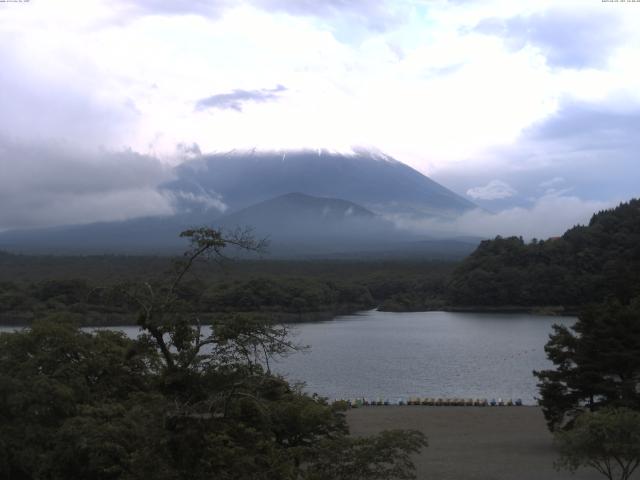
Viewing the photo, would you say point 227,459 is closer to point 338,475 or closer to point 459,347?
point 338,475

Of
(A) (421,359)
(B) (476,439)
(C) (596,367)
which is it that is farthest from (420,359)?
(C) (596,367)

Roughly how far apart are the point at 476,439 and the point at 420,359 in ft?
59.4

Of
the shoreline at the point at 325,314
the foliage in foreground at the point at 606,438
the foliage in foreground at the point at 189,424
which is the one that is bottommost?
the shoreline at the point at 325,314

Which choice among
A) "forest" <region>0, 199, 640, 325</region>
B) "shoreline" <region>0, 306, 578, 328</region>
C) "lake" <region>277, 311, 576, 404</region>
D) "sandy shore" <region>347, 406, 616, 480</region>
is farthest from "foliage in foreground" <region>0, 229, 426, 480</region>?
"forest" <region>0, 199, 640, 325</region>

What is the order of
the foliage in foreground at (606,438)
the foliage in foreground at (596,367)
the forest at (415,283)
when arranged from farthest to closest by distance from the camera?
the forest at (415,283) < the foliage in foreground at (596,367) < the foliage in foreground at (606,438)

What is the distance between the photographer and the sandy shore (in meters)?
15.5

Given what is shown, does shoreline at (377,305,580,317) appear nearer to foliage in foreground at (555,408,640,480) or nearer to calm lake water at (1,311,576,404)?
calm lake water at (1,311,576,404)

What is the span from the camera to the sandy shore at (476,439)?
15.5 meters

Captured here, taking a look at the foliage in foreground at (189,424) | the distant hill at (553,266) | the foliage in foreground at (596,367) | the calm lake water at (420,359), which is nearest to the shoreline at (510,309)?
the distant hill at (553,266)

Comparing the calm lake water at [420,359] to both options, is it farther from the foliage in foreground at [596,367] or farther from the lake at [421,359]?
the foliage in foreground at [596,367]

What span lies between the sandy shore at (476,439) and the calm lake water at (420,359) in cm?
394

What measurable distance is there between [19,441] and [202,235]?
5.32m

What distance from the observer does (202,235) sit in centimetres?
671

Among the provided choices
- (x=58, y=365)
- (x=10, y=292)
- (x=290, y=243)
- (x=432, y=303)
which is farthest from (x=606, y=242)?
(x=290, y=243)
